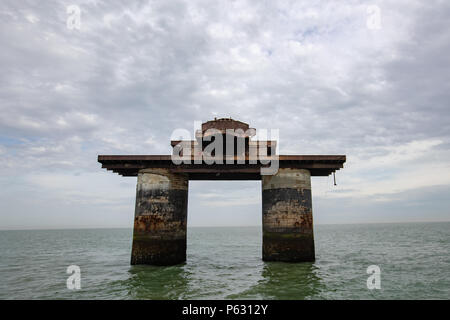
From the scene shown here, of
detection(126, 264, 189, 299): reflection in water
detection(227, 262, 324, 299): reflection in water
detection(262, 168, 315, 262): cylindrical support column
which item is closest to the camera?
detection(227, 262, 324, 299): reflection in water

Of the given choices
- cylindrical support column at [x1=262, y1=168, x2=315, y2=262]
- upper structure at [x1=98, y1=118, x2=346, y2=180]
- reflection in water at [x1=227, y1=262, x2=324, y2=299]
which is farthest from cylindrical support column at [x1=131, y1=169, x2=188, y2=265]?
reflection in water at [x1=227, y1=262, x2=324, y2=299]

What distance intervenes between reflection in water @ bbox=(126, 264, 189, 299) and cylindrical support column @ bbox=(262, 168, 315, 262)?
5580 millimetres

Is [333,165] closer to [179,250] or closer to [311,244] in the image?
[311,244]

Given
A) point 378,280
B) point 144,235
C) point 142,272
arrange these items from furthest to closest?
point 144,235
point 142,272
point 378,280

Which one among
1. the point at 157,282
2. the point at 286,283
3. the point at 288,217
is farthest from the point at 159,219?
the point at 286,283

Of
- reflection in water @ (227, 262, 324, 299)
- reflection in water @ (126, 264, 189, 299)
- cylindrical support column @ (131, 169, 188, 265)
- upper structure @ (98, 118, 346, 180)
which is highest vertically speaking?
upper structure @ (98, 118, 346, 180)

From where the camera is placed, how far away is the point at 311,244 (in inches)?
658

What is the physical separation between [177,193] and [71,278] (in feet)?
24.0

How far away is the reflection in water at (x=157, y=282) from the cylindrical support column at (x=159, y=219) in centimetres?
70

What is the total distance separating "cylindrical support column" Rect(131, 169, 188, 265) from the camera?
16344 mm

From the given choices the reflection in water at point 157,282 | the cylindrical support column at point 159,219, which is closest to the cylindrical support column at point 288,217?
the cylindrical support column at point 159,219

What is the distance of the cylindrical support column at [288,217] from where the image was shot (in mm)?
16469

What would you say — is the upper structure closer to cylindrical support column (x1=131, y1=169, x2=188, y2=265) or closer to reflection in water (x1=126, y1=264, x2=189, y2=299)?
cylindrical support column (x1=131, y1=169, x2=188, y2=265)
